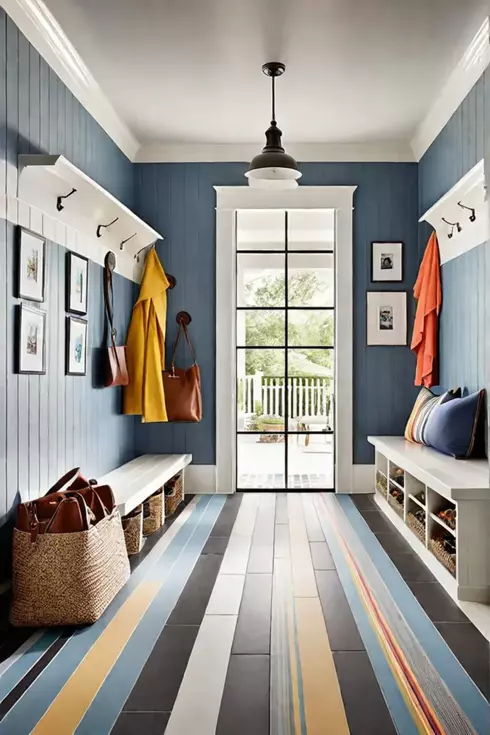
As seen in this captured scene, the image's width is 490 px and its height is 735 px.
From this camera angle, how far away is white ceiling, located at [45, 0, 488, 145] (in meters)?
3.46

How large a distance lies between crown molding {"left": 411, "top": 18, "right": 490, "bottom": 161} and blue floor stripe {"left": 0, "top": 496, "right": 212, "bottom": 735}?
10.0ft

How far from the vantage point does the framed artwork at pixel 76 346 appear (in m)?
3.80

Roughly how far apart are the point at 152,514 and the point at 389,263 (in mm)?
2887

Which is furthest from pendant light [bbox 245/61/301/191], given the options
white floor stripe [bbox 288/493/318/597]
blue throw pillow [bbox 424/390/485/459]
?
white floor stripe [bbox 288/493/318/597]

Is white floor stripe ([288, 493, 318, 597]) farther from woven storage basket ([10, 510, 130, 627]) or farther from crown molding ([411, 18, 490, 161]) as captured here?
crown molding ([411, 18, 490, 161])

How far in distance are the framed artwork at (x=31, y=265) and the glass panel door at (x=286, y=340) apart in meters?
2.66

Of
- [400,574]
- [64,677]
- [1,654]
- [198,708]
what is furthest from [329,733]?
[400,574]

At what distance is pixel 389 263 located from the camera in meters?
5.66

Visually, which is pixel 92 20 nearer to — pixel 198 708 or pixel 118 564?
pixel 118 564

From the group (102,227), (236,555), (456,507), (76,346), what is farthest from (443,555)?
(102,227)

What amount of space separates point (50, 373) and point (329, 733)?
2.27 m

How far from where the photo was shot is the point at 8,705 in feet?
6.98

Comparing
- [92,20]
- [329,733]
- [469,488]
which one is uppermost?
[92,20]

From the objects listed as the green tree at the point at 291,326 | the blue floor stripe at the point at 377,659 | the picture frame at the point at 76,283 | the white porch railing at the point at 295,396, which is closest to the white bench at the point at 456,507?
the blue floor stripe at the point at 377,659
